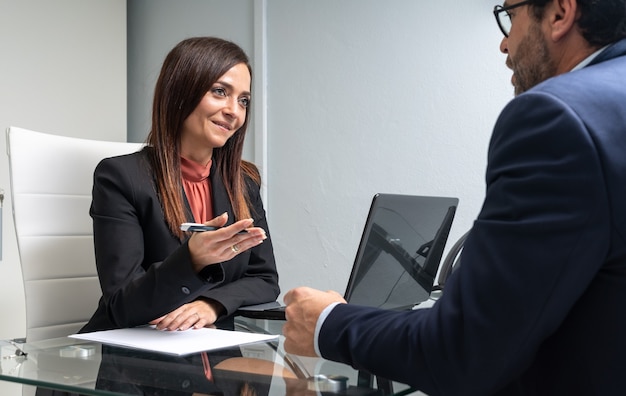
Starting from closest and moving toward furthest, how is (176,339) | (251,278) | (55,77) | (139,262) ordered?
(176,339), (139,262), (251,278), (55,77)

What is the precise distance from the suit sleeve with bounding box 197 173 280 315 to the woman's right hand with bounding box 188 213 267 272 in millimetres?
334

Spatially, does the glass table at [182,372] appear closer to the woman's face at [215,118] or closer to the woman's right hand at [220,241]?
the woman's right hand at [220,241]

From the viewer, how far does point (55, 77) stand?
3395mm

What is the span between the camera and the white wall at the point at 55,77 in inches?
123

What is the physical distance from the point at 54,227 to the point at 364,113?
5.15ft

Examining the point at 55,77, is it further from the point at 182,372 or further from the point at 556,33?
the point at 556,33

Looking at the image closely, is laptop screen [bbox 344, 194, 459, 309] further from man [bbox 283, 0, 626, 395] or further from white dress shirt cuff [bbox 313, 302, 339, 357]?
man [bbox 283, 0, 626, 395]

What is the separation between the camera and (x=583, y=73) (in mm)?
911

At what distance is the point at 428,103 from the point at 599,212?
7.57ft

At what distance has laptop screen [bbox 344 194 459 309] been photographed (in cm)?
154

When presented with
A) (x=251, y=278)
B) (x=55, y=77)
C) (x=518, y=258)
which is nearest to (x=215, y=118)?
(x=251, y=278)

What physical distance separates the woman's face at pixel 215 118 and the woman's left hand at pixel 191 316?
531 millimetres

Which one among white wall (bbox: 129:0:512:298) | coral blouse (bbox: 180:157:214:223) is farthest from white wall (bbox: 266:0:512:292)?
coral blouse (bbox: 180:157:214:223)

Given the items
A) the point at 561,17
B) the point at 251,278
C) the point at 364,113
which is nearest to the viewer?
the point at 561,17
